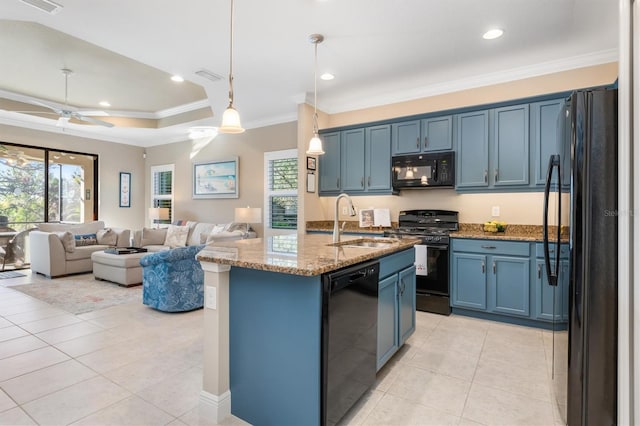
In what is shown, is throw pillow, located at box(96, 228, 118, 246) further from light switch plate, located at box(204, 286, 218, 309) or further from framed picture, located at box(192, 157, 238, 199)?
light switch plate, located at box(204, 286, 218, 309)

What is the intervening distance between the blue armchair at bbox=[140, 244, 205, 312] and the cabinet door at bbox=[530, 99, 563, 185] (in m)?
3.94

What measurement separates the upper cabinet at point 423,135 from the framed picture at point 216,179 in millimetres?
3349

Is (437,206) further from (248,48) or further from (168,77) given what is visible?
(168,77)

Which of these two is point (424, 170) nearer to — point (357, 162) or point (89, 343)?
point (357, 162)

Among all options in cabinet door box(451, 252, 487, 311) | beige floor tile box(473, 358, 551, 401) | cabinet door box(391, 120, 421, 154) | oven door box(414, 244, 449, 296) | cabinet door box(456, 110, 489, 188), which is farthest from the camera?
cabinet door box(391, 120, 421, 154)

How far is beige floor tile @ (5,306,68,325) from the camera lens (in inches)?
140

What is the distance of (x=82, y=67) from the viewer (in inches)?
181

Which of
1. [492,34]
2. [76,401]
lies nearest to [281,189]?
[492,34]

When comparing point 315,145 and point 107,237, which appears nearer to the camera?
point 315,145

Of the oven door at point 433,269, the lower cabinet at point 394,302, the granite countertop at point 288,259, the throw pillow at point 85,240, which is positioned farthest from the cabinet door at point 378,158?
the throw pillow at point 85,240

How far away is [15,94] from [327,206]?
18.6 ft

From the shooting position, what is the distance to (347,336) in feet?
6.11

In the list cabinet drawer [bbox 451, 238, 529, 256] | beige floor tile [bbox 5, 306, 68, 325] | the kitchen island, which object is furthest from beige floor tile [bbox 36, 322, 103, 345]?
cabinet drawer [bbox 451, 238, 529, 256]

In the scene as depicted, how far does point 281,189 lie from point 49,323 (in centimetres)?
361
